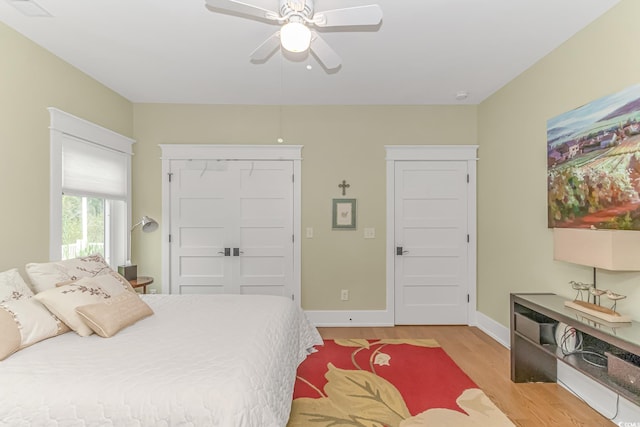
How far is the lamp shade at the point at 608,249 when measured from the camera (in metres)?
1.86

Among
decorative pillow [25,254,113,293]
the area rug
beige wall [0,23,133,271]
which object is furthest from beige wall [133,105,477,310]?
decorative pillow [25,254,113,293]

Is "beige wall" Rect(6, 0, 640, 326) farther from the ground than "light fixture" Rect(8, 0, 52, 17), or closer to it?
closer to it

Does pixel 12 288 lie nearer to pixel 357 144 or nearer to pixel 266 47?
pixel 266 47

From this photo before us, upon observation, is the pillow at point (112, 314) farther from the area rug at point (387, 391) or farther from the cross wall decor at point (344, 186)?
the cross wall decor at point (344, 186)

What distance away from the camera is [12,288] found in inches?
78.5

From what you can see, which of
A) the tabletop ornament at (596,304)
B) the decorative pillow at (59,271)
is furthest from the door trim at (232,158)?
the tabletop ornament at (596,304)

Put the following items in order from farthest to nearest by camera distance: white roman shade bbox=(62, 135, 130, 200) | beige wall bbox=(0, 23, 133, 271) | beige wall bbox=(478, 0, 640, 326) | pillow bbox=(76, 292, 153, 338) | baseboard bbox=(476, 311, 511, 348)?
baseboard bbox=(476, 311, 511, 348) → white roman shade bbox=(62, 135, 130, 200) → beige wall bbox=(0, 23, 133, 271) → beige wall bbox=(478, 0, 640, 326) → pillow bbox=(76, 292, 153, 338)

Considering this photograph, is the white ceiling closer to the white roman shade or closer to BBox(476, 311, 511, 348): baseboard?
the white roman shade

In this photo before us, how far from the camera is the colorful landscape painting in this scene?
2002 mm

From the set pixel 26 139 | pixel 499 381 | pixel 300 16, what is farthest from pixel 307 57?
pixel 499 381

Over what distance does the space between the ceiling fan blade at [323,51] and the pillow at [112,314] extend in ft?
6.93

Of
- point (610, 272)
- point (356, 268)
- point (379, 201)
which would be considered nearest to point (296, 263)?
point (356, 268)

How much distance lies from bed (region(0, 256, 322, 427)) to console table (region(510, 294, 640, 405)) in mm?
1838

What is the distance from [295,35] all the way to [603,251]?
219 centimetres
